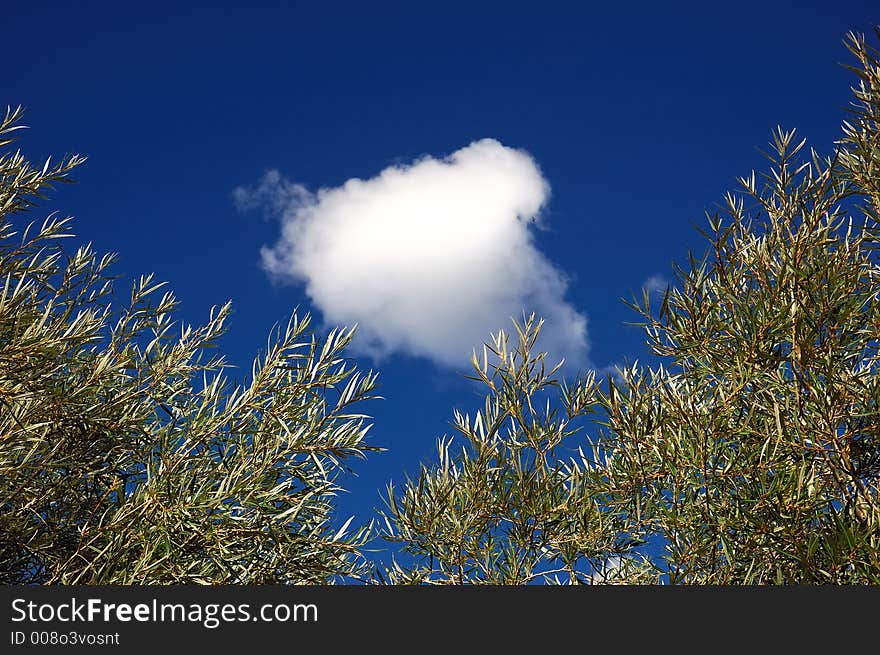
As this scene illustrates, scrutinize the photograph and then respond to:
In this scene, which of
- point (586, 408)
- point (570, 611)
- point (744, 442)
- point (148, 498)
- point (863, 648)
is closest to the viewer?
point (863, 648)

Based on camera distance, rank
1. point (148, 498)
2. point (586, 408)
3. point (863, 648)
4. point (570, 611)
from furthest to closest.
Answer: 1. point (586, 408)
2. point (148, 498)
3. point (570, 611)
4. point (863, 648)

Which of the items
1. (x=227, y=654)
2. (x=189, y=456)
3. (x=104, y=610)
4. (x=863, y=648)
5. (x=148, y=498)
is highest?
(x=189, y=456)

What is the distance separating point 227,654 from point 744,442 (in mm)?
3121

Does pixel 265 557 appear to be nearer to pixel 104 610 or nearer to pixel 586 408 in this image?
pixel 104 610

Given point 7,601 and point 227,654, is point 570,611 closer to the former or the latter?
point 227,654

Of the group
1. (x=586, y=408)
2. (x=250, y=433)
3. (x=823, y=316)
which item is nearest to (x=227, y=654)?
(x=250, y=433)

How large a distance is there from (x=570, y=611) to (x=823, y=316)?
220 cm

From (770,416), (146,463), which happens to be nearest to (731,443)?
(770,416)

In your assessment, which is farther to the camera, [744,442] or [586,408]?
[586,408]

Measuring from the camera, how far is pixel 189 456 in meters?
4.91

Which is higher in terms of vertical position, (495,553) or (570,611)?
(495,553)

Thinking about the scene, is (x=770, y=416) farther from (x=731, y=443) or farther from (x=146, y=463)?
(x=146, y=463)

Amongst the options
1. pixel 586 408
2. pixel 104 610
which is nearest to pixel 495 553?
pixel 586 408

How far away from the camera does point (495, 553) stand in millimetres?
4859
